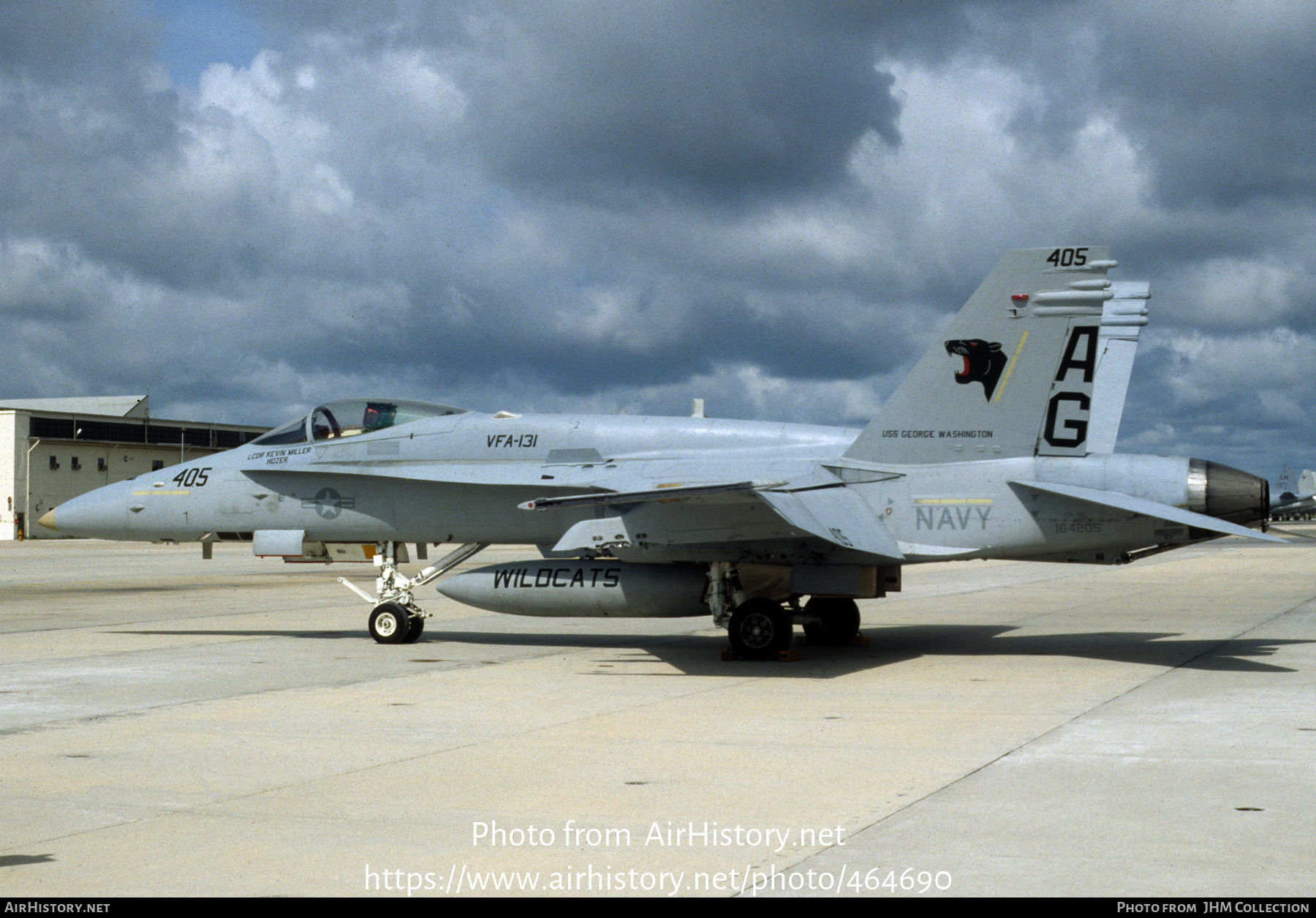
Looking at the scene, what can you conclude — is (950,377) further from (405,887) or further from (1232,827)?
(405,887)

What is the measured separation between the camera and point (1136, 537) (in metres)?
12.4

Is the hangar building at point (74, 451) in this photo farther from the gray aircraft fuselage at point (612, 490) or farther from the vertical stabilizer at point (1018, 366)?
the vertical stabilizer at point (1018, 366)

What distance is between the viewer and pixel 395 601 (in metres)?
15.5

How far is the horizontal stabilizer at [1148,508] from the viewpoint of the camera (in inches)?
463

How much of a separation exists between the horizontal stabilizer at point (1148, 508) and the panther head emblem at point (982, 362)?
1233 millimetres

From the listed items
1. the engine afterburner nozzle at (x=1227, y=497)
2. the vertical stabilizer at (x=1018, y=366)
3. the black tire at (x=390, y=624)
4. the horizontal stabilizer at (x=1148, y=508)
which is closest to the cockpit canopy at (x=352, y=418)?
the black tire at (x=390, y=624)

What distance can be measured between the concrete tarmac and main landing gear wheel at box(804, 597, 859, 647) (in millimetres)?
353

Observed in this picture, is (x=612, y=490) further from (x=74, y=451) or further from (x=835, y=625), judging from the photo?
(x=74, y=451)

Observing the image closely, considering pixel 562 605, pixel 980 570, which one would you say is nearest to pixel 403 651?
pixel 562 605

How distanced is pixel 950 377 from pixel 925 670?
10.3 feet

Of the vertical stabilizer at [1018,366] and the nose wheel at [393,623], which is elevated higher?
the vertical stabilizer at [1018,366]

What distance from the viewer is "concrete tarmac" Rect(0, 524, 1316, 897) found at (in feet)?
17.2

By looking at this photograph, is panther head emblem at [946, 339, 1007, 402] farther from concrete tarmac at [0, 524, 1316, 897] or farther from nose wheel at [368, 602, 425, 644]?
nose wheel at [368, 602, 425, 644]

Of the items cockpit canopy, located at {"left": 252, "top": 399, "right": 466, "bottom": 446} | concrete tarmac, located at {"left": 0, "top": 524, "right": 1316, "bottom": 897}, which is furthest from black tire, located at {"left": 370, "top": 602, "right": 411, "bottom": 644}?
cockpit canopy, located at {"left": 252, "top": 399, "right": 466, "bottom": 446}
